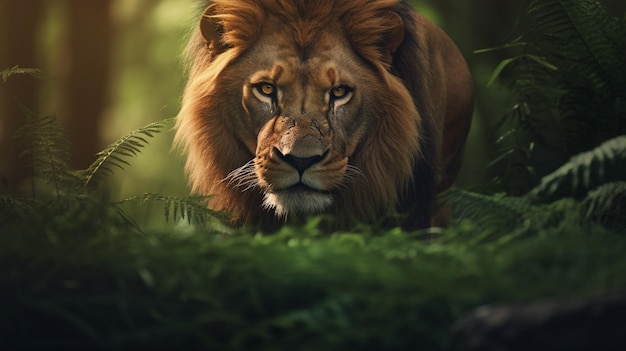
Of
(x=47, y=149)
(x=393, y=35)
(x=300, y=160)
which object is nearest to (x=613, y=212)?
(x=300, y=160)

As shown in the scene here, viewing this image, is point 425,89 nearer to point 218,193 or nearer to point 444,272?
point 218,193

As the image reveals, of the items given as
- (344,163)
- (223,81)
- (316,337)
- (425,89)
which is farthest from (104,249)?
(425,89)

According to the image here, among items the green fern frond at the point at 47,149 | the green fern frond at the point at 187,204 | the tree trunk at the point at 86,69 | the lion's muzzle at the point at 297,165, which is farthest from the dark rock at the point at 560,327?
the tree trunk at the point at 86,69

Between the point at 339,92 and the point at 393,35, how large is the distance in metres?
0.47

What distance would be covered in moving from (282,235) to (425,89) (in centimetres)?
238

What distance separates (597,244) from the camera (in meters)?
2.54

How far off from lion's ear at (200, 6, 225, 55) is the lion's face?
19 cm

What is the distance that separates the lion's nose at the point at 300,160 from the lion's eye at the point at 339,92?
37cm

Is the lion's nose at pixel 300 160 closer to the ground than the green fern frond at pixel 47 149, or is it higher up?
closer to the ground

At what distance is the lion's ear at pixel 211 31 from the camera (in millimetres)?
4695

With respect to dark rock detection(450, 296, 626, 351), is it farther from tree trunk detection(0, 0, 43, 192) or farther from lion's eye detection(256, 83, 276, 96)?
tree trunk detection(0, 0, 43, 192)

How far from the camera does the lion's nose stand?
161 inches

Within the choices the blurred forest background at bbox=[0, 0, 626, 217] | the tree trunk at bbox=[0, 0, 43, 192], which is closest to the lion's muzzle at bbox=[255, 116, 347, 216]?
the blurred forest background at bbox=[0, 0, 626, 217]

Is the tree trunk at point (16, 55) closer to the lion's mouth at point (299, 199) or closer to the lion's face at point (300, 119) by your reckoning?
the lion's face at point (300, 119)
